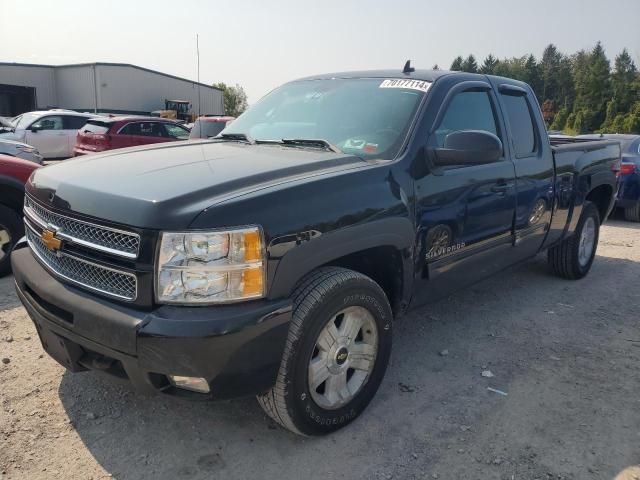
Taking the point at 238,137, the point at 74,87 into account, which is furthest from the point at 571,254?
the point at 74,87

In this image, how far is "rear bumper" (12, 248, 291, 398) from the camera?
7.04ft

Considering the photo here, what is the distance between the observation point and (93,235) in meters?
2.40

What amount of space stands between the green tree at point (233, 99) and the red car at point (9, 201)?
65562mm

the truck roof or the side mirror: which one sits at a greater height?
the truck roof

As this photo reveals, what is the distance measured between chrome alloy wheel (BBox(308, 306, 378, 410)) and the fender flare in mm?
313

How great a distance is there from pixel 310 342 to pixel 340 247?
47cm

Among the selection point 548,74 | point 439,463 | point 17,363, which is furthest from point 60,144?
point 548,74

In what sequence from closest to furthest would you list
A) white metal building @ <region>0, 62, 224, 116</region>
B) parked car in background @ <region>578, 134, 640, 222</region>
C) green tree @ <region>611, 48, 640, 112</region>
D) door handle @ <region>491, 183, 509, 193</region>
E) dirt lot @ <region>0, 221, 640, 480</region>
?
dirt lot @ <region>0, 221, 640, 480</region>, door handle @ <region>491, 183, 509, 193</region>, parked car in background @ <region>578, 134, 640, 222</region>, white metal building @ <region>0, 62, 224, 116</region>, green tree @ <region>611, 48, 640, 112</region>

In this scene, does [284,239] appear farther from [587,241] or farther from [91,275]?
[587,241]

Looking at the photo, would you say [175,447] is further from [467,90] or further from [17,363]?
[467,90]

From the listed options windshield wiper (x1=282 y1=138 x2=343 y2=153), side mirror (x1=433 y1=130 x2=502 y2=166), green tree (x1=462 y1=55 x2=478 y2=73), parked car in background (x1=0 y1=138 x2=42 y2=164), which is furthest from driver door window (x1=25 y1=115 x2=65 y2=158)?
Answer: green tree (x1=462 y1=55 x2=478 y2=73)

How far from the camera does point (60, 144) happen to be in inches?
604

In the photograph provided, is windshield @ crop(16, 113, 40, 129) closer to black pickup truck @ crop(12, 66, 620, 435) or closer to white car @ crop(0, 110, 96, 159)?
white car @ crop(0, 110, 96, 159)

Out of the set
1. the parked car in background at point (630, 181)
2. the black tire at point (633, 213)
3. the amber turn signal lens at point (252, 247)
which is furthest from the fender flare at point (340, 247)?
the black tire at point (633, 213)
